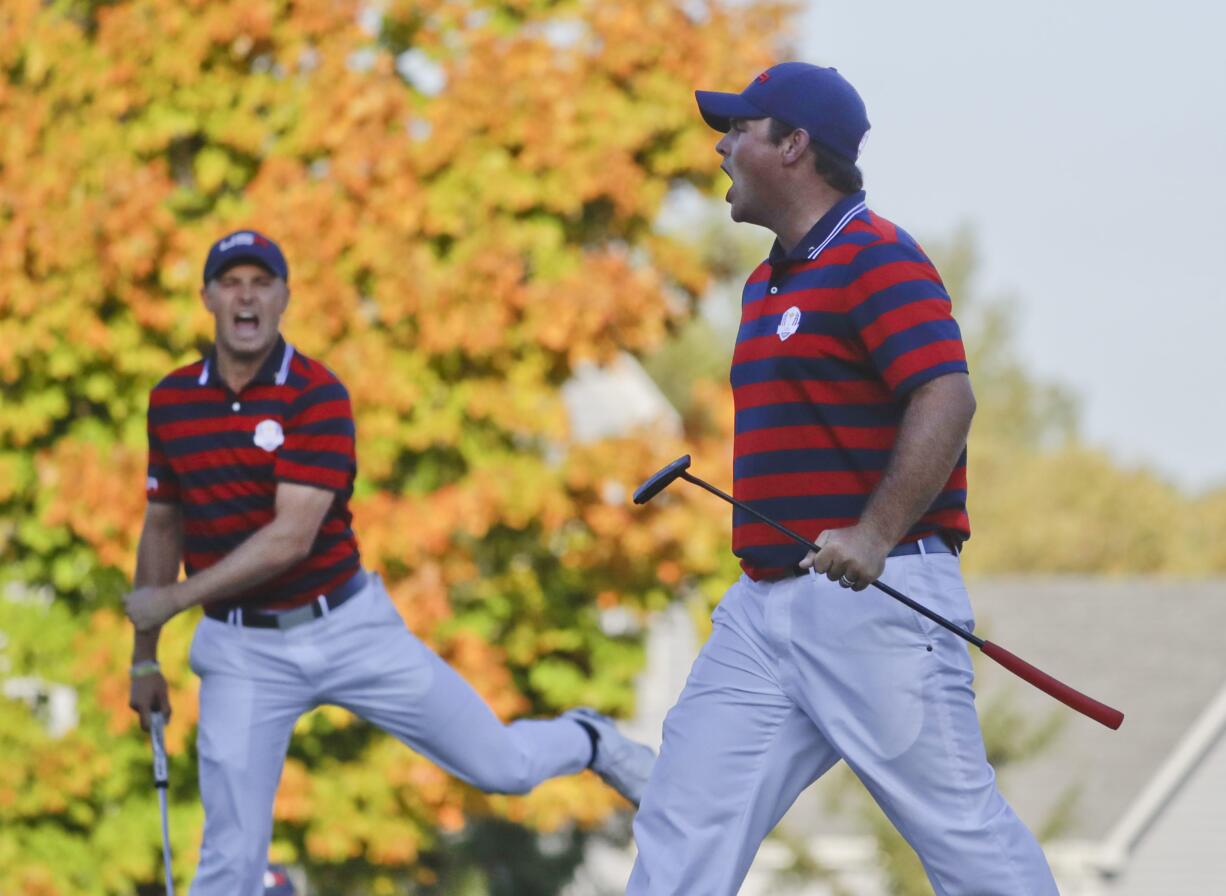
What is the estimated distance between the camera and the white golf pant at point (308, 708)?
19.3 ft

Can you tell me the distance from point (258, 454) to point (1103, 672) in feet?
77.6

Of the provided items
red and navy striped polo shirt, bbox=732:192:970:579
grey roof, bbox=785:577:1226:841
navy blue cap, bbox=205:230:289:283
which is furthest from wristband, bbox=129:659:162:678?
grey roof, bbox=785:577:1226:841

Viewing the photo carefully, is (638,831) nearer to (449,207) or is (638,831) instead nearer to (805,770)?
(805,770)

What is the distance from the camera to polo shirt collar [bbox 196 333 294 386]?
237 inches

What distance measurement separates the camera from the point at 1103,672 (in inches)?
1102

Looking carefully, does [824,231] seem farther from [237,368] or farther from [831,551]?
[237,368]

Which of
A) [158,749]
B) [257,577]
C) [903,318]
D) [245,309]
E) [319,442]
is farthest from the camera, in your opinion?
[158,749]

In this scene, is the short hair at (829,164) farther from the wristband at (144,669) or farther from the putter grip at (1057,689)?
the wristband at (144,669)

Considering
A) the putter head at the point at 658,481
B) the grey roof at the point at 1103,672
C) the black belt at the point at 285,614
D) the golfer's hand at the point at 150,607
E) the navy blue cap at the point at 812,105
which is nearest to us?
the navy blue cap at the point at 812,105

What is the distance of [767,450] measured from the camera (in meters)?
4.62

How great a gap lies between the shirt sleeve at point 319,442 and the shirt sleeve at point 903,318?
2062 mm

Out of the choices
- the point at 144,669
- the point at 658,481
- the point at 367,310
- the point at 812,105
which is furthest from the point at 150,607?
the point at 367,310

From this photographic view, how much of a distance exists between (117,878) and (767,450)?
28.9 feet

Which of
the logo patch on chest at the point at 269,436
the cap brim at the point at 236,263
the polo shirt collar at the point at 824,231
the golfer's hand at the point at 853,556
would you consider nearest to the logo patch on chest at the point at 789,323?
the polo shirt collar at the point at 824,231
